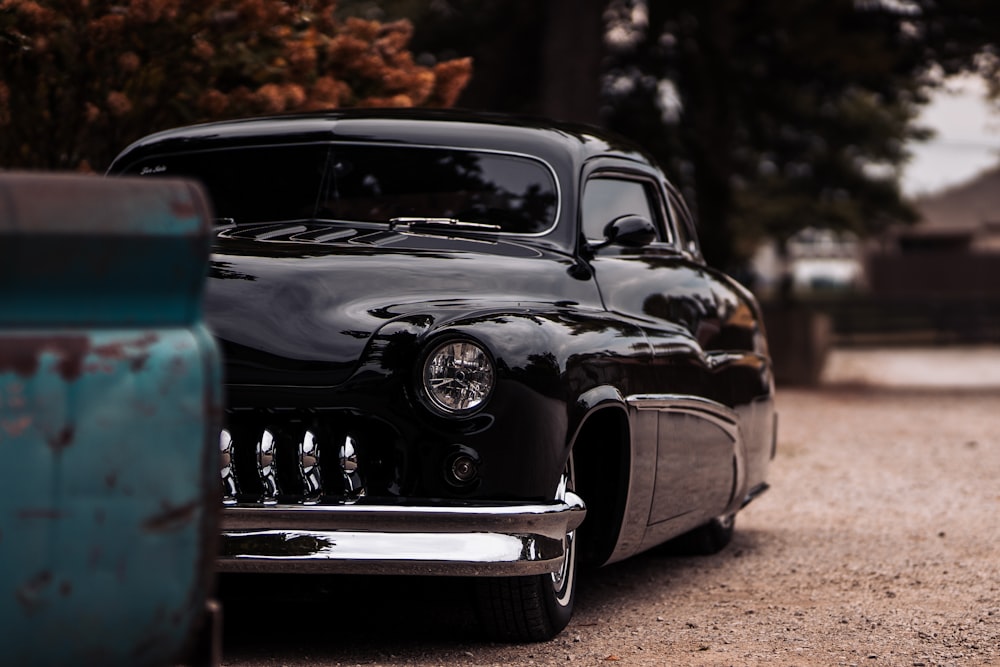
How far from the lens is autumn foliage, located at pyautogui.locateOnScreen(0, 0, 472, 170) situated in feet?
25.6

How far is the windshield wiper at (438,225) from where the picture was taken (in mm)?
5332

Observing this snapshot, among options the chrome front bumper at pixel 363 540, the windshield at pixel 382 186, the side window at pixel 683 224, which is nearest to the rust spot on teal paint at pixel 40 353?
the chrome front bumper at pixel 363 540

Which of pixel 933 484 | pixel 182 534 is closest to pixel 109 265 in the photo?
pixel 182 534

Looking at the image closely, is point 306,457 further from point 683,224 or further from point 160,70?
point 160,70

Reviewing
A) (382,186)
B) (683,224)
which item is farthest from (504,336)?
(683,224)

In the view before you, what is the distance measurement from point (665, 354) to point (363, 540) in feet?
5.44

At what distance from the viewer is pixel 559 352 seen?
4.66 meters

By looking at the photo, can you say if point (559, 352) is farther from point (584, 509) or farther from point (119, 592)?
point (119, 592)

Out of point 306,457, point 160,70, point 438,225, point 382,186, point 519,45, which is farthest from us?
point 519,45

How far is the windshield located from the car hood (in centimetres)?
30

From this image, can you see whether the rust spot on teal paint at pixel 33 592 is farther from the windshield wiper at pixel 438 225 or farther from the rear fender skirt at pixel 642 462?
the windshield wiper at pixel 438 225

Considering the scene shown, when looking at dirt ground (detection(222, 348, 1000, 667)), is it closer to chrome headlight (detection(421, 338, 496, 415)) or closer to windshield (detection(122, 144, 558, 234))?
chrome headlight (detection(421, 338, 496, 415))

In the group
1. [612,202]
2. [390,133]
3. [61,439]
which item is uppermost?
[390,133]

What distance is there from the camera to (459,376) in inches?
176
